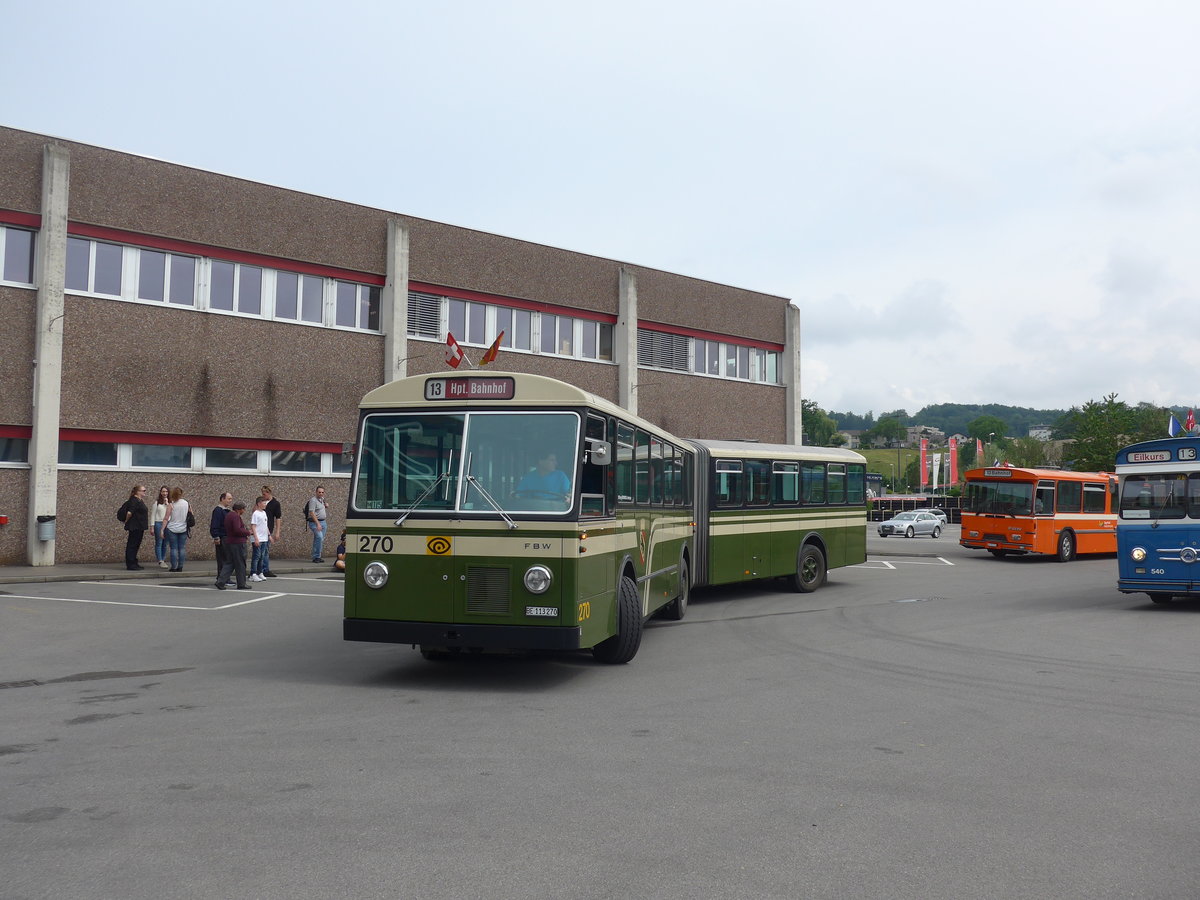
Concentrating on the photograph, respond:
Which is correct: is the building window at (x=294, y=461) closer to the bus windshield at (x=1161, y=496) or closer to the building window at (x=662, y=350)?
the building window at (x=662, y=350)

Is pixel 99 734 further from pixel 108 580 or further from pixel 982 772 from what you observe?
pixel 108 580

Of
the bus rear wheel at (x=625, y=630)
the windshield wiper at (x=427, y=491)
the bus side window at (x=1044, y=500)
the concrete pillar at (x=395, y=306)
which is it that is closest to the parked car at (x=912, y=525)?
the bus side window at (x=1044, y=500)

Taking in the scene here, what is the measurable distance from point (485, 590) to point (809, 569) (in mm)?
12145

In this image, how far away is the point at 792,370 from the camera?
40344 millimetres

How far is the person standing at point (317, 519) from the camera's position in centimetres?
2488

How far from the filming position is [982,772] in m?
6.62

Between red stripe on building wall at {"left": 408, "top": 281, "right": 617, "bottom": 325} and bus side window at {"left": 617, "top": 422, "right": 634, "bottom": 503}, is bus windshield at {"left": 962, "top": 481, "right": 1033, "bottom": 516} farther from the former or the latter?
bus side window at {"left": 617, "top": 422, "right": 634, "bottom": 503}

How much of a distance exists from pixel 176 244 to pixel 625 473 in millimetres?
17636

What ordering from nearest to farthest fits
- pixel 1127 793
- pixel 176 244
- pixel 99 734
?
pixel 1127 793 < pixel 99 734 < pixel 176 244

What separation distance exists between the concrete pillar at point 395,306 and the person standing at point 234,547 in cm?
1033

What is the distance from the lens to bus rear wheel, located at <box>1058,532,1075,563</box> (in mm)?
30562

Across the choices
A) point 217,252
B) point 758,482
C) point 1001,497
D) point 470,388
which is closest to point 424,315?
point 217,252

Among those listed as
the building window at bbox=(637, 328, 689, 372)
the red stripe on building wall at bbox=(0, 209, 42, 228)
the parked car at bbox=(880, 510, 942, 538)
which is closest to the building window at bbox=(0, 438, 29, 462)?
the red stripe on building wall at bbox=(0, 209, 42, 228)

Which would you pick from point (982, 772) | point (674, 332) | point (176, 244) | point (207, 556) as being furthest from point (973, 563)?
point (982, 772)
